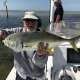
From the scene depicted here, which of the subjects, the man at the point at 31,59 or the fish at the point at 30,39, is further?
the man at the point at 31,59

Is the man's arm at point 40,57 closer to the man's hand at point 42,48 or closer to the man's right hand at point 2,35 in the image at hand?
the man's hand at point 42,48

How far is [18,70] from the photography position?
5.27m

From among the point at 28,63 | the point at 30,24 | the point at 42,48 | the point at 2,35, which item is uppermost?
the point at 30,24

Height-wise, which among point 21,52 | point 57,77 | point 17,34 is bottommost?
point 57,77

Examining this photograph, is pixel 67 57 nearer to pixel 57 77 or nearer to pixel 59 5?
pixel 57 77

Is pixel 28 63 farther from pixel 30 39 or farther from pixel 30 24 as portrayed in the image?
pixel 30 39

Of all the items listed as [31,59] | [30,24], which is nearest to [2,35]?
[30,24]

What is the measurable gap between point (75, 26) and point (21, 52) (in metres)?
2.05

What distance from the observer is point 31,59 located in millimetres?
5164

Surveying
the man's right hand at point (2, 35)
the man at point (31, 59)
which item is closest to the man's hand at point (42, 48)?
the man at point (31, 59)

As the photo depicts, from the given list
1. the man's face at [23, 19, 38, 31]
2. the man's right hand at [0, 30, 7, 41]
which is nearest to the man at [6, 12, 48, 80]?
the man's face at [23, 19, 38, 31]

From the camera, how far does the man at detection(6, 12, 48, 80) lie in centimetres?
509

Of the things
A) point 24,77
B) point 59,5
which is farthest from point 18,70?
point 59,5

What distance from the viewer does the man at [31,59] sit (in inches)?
200
